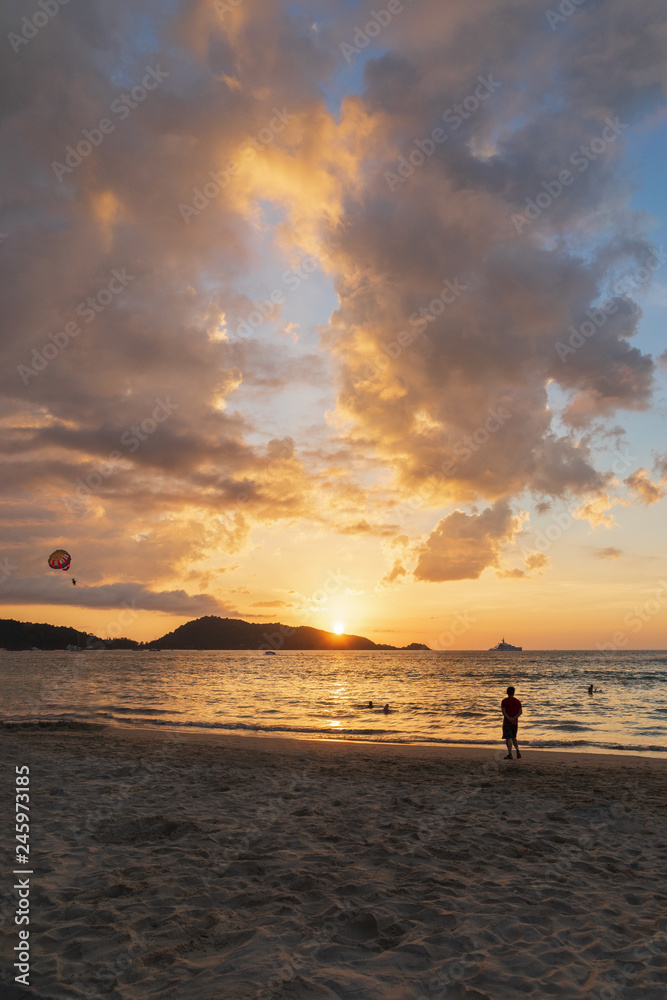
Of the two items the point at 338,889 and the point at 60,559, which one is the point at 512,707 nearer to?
the point at 338,889

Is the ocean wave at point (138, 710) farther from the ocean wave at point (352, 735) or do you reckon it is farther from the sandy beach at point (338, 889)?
the sandy beach at point (338, 889)

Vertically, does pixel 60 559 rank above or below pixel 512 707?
above

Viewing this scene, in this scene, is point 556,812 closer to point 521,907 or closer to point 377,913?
point 521,907

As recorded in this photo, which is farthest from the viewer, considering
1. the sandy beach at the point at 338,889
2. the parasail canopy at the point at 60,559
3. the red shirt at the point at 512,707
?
the parasail canopy at the point at 60,559

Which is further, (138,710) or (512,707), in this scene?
(138,710)

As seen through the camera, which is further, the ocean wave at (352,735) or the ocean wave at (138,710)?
the ocean wave at (138,710)

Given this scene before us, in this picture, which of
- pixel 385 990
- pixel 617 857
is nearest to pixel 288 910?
pixel 385 990

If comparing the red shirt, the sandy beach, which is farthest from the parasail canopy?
the red shirt

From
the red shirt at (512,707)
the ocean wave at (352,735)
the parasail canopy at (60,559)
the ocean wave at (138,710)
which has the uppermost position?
the parasail canopy at (60,559)

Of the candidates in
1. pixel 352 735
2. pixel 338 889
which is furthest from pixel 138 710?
pixel 338 889

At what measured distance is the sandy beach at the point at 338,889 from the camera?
5.00 m

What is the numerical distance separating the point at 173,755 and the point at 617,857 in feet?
43.5

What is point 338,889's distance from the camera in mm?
6930

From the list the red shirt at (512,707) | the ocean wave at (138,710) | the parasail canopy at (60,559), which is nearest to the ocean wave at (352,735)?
the ocean wave at (138,710)
